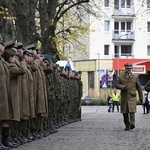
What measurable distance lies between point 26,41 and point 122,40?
156 ft

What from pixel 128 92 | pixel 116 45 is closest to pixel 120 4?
pixel 116 45

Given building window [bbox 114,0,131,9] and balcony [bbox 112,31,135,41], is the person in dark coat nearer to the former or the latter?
building window [bbox 114,0,131,9]

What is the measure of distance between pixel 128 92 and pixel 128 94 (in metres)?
0.06

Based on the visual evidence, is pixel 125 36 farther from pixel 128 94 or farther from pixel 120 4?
pixel 128 94

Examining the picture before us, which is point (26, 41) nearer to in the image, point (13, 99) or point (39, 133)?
point (39, 133)

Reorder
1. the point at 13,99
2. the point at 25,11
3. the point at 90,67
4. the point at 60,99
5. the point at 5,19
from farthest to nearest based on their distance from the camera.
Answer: the point at 90,67
the point at 25,11
the point at 5,19
the point at 60,99
the point at 13,99

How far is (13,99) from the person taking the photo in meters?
11.8

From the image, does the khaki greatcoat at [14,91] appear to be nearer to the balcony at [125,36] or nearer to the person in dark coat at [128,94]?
the person in dark coat at [128,94]

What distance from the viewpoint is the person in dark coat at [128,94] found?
18.2 metres

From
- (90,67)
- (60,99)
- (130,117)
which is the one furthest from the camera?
(90,67)

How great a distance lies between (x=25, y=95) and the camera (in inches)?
522

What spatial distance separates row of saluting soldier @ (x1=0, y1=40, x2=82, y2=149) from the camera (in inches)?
460

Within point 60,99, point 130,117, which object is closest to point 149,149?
point 130,117

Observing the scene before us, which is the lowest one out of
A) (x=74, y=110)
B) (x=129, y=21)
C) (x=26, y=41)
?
(x=74, y=110)
